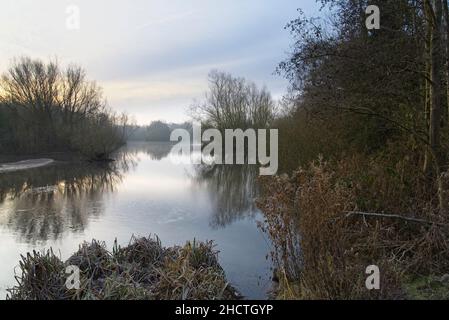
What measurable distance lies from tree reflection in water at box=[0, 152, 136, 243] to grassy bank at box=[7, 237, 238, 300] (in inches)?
158

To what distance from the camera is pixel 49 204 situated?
602 inches

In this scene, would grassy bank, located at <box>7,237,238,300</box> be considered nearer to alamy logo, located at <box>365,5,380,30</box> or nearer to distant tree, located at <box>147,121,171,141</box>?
alamy logo, located at <box>365,5,380,30</box>

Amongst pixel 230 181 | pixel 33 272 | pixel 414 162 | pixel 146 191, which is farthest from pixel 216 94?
pixel 33 272

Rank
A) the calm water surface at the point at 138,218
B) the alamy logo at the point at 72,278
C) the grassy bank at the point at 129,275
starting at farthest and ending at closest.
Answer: the calm water surface at the point at 138,218, the alamy logo at the point at 72,278, the grassy bank at the point at 129,275

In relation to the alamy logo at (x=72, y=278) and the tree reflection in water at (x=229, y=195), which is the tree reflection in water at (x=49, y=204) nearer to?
the tree reflection in water at (x=229, y=195)

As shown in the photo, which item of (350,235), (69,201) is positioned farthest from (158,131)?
(350,235)

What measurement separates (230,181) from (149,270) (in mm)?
16255

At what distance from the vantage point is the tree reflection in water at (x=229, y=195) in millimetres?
12914

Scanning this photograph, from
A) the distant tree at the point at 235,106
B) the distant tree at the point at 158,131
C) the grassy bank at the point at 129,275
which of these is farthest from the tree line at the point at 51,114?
the distant tree at the point at 158,131

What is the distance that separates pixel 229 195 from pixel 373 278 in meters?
13.2

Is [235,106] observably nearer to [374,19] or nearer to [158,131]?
[374,19]

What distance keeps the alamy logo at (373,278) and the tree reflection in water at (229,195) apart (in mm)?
7350

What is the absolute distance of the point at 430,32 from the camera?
713cm

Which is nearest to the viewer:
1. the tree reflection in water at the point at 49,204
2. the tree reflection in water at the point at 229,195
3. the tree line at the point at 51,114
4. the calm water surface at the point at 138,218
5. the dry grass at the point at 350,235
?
the dry grass at the point at 350,235
